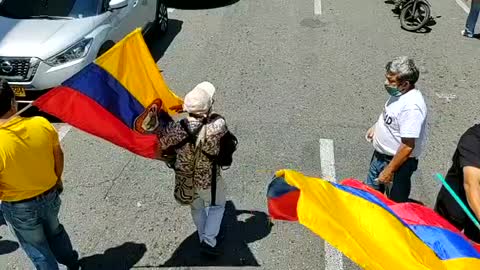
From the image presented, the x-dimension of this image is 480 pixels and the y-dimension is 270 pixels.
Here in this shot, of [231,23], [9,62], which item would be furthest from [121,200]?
[231,23]

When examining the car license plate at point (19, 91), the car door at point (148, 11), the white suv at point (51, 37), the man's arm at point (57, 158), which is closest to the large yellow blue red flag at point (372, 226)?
the man's arm at point (57, 158)

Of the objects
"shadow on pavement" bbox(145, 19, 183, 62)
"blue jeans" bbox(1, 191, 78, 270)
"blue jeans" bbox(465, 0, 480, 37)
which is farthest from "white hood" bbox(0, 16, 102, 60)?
"blue jeans" bbox(465, 0, 480, 37)

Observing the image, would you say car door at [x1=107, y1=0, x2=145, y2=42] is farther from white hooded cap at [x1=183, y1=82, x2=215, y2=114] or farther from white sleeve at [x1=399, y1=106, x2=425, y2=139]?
white sleeve at [x1=399, y1=106, x2=425, y2=139]

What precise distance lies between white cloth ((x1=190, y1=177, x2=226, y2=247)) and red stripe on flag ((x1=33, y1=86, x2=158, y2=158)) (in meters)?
0.53

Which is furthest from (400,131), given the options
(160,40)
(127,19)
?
(160,40)

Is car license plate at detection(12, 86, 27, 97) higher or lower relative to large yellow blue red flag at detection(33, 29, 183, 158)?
lower

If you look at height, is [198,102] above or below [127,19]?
above

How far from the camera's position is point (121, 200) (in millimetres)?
5750

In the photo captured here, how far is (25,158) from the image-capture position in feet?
A: 12.4

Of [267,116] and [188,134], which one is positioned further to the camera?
[267,116]

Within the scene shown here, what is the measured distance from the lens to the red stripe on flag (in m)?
4.40

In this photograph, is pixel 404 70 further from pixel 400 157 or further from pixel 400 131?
pixel 400 157

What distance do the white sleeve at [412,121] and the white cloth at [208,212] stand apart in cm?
151

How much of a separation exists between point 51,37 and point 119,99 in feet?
10.9
